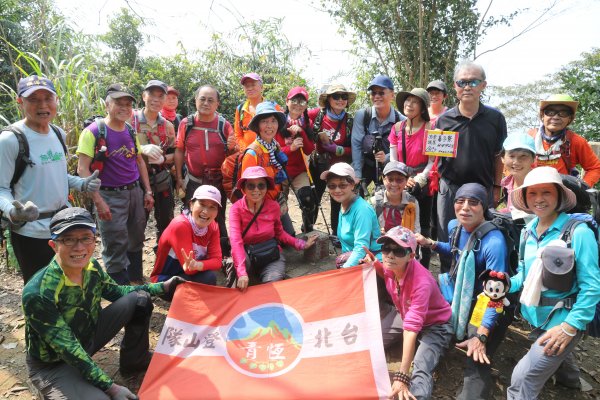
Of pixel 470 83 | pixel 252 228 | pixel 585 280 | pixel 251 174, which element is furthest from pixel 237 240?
pixel 585 280

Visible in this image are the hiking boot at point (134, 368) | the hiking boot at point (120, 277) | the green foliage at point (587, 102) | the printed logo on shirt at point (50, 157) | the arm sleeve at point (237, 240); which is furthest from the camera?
the green foliage at point (587, 102)

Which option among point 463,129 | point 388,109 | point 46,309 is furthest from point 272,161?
point 46,309

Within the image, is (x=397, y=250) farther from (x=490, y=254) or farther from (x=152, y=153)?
(x=152, y=153)

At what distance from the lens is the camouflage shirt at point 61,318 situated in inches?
111

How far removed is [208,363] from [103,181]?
239cm

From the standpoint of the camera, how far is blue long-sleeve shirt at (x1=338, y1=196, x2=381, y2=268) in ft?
13.4

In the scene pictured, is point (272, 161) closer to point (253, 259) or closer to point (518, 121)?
point (253, 259)

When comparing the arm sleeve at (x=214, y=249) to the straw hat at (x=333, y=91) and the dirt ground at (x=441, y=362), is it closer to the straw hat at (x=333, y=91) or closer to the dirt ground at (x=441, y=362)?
the dirt ground at (x=441, y=362)

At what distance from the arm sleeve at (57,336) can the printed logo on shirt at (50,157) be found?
1.36 meters

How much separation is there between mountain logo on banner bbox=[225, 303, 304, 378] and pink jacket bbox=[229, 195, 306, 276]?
2.32 feet

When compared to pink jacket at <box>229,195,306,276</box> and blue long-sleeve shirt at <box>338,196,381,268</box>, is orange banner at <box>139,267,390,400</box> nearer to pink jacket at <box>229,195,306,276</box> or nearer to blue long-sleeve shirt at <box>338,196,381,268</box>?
blue long-sleeve shirt at <box>338,196,381,268</box>

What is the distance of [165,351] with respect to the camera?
135 inches

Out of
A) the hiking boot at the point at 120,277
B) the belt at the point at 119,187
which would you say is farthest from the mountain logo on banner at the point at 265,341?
the belt at the point at 119,187

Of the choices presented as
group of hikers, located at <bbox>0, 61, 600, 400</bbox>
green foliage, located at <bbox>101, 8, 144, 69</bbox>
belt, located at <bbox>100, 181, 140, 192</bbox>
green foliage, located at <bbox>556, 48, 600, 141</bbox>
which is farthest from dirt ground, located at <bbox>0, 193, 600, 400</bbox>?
green foliage, located at <bbox>101, 8, 144, 69</bbox>
